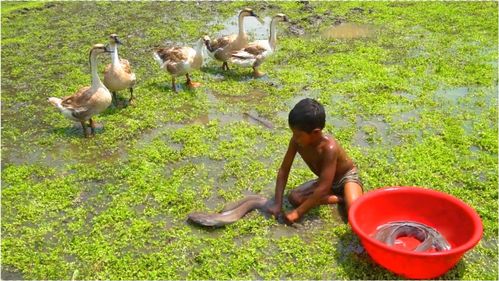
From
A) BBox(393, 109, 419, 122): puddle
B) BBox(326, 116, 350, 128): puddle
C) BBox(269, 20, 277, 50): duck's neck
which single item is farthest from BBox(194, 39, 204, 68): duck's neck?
BBox(393, 109, 419, 122): puddle

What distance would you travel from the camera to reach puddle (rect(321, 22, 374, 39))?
11250 millimetres

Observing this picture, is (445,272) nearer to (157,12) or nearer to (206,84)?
(206,84)

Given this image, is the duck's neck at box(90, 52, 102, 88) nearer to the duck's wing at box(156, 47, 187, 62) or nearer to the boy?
the duck's wing at box(156, 47, 187, 62)

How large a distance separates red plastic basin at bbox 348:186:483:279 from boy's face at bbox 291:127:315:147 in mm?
773

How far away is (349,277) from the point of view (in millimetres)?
4418

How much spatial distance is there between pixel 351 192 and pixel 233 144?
2.17m

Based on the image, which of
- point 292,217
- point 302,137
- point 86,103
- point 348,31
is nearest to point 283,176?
point 292,217

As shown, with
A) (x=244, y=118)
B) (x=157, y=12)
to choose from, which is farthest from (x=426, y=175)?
(x=157, y=12)

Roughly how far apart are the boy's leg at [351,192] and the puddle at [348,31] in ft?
21.8

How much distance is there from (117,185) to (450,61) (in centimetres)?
671

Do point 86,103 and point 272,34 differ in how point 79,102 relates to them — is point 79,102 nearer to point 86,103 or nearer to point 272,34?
point 86,103

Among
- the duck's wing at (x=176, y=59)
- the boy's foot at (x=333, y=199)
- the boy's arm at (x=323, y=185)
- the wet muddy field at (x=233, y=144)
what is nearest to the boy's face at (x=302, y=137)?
the boy's arm at (x=323, y=185)

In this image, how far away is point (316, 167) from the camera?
17.3 ft

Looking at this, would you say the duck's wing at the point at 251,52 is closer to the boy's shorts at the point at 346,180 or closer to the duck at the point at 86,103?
the duck at the point at 86,103
